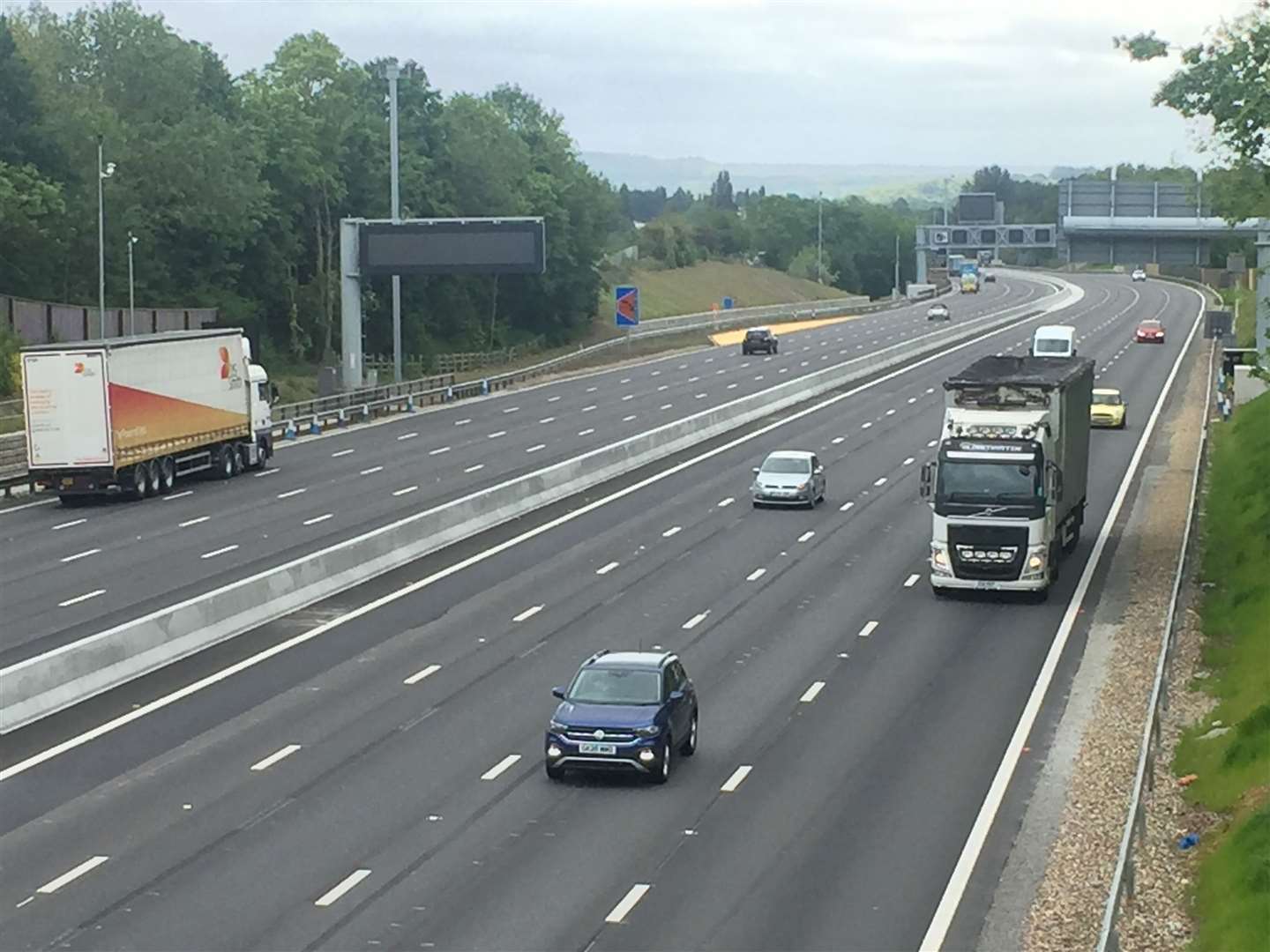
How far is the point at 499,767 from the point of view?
86.3ft

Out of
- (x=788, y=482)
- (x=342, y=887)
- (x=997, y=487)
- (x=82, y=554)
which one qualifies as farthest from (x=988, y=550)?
(x=82, y=554)

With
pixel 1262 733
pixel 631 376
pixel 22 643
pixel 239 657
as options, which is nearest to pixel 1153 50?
pixel 1262 733

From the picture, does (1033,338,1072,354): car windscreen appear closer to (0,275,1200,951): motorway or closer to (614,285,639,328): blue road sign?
(614,285,639,328): blue road sign

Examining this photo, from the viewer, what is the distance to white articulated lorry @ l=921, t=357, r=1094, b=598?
1490 inches

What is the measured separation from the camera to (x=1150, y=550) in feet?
147

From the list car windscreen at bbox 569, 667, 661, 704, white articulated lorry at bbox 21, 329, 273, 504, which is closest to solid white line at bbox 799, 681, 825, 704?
car windscreen at bbox 569, 667, 661, 704

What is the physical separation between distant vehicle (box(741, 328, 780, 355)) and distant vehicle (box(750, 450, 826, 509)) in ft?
188

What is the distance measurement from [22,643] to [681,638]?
11480 mm

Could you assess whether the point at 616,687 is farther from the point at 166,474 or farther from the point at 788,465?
the point at 166,474

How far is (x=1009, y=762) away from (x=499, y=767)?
6.83 meters

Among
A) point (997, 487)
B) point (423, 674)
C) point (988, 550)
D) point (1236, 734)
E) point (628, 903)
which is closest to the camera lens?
point (628, 903)

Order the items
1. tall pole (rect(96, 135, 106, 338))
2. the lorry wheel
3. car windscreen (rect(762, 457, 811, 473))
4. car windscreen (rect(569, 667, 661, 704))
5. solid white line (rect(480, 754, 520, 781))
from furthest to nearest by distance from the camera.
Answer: tall pole (rect(96, 135, 106, 338)), the lorry wheel, car windscreen (rect(762, 457, 811, 473)), solid white line (rect(480, 754, 520, 781)), car windscreen (rect(569, 667, 661, 704))

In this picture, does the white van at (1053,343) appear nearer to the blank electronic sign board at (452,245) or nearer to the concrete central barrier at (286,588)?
the blank electronic sign board at (452,245)

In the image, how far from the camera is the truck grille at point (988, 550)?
37875 millimetres
